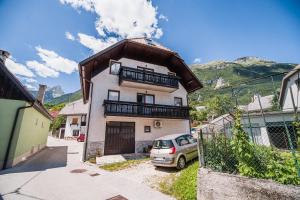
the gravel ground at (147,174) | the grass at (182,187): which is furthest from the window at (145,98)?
the grass at (182,187)

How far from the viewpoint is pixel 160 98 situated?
1852 cm

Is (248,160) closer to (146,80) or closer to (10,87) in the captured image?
(146,80)

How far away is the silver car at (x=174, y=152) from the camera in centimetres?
912

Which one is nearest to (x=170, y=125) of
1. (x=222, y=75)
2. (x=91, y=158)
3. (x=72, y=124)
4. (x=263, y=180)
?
(x=91, y=158)

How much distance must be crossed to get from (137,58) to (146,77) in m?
3.15

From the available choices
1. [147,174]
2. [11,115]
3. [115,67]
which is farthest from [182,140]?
[11,115]

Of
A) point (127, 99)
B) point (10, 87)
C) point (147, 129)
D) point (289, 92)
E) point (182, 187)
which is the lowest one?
point (182, 187)

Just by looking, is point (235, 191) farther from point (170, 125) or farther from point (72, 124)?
point (72, 124)

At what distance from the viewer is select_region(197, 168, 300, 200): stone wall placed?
429 cm

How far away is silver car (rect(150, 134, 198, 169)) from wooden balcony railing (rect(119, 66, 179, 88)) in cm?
782

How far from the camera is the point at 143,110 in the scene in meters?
16.0

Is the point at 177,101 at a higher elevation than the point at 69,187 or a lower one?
higher

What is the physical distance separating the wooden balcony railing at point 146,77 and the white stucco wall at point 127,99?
1.27m

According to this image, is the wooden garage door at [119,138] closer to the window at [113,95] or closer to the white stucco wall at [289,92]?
the window at [113,95]
